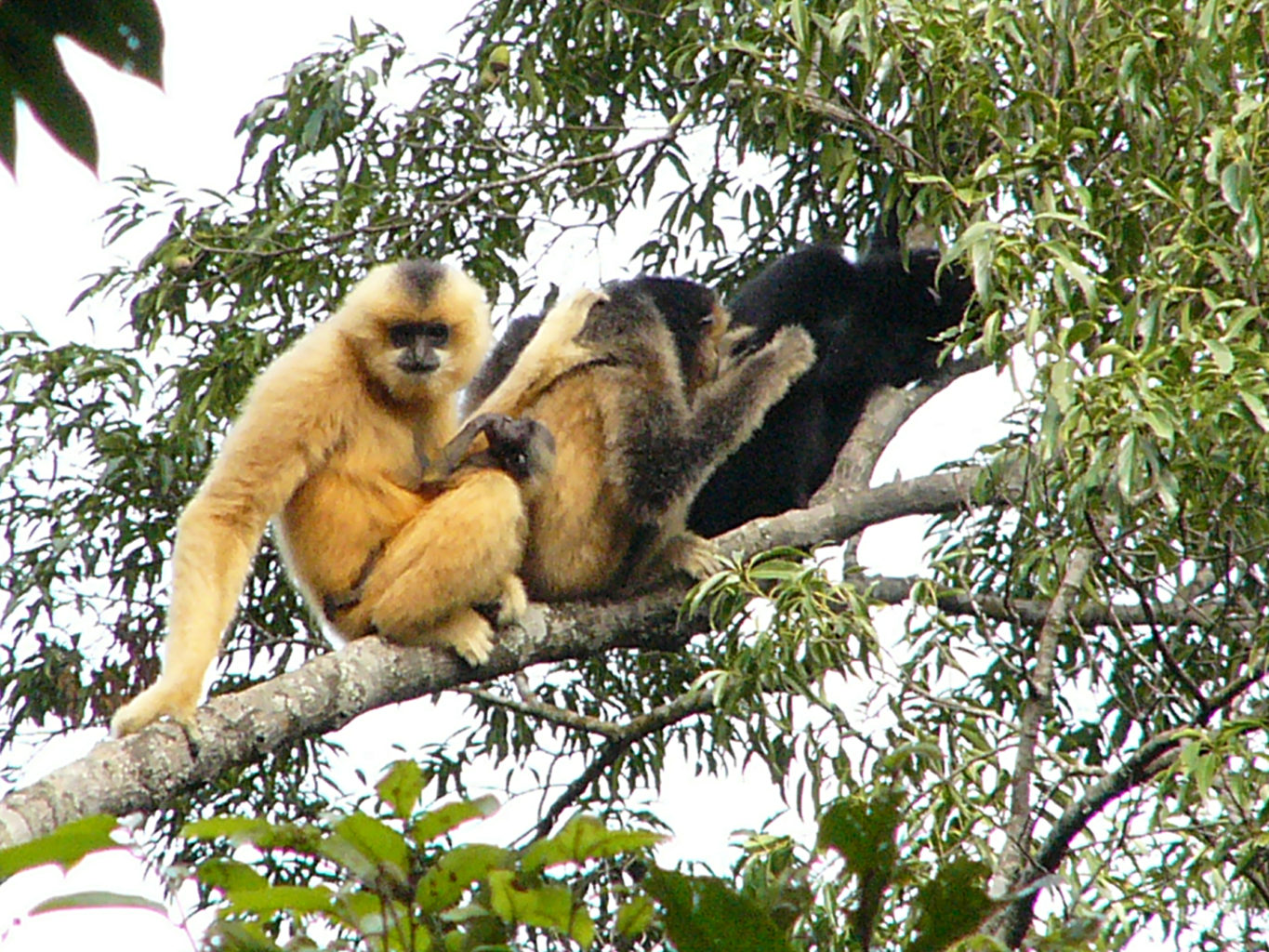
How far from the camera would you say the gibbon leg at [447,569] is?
14.7 feet

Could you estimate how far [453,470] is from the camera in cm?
490

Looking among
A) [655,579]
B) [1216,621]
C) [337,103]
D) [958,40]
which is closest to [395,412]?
[655,579]

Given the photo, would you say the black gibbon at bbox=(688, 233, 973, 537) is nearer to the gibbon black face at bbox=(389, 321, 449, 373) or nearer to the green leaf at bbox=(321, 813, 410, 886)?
the gibbon black face at bbox=(389, 321, 449, 373)

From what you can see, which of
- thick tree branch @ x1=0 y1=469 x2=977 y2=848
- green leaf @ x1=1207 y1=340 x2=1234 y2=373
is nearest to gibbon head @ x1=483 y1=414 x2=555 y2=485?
thick tree branch @ x1=0 y1=469 x2=977 y2=848

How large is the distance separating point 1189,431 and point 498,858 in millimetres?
2216

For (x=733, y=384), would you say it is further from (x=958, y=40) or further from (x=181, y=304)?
(x=181, y=304)

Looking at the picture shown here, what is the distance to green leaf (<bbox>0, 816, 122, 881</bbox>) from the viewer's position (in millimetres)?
1396

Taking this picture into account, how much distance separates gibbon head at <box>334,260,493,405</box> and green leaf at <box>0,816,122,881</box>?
11.2 ft

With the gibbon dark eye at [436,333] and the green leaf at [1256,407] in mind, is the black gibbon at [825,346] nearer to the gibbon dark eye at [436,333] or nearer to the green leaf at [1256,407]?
the gibbon dark eye at [436,333]

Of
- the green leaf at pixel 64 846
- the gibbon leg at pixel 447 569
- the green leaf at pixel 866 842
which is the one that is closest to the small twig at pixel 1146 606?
the gibbon leg at pixel 447 569

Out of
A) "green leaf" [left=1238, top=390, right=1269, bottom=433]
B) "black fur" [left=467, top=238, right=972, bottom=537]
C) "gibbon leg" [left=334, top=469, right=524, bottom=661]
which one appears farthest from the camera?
"black fur" [left=467, top=238, right=972, bottom=537]

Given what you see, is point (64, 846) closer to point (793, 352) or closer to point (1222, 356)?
point (1222, 356)

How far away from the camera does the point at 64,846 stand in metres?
1.40

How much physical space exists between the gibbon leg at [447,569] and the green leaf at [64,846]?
304 centimetres
